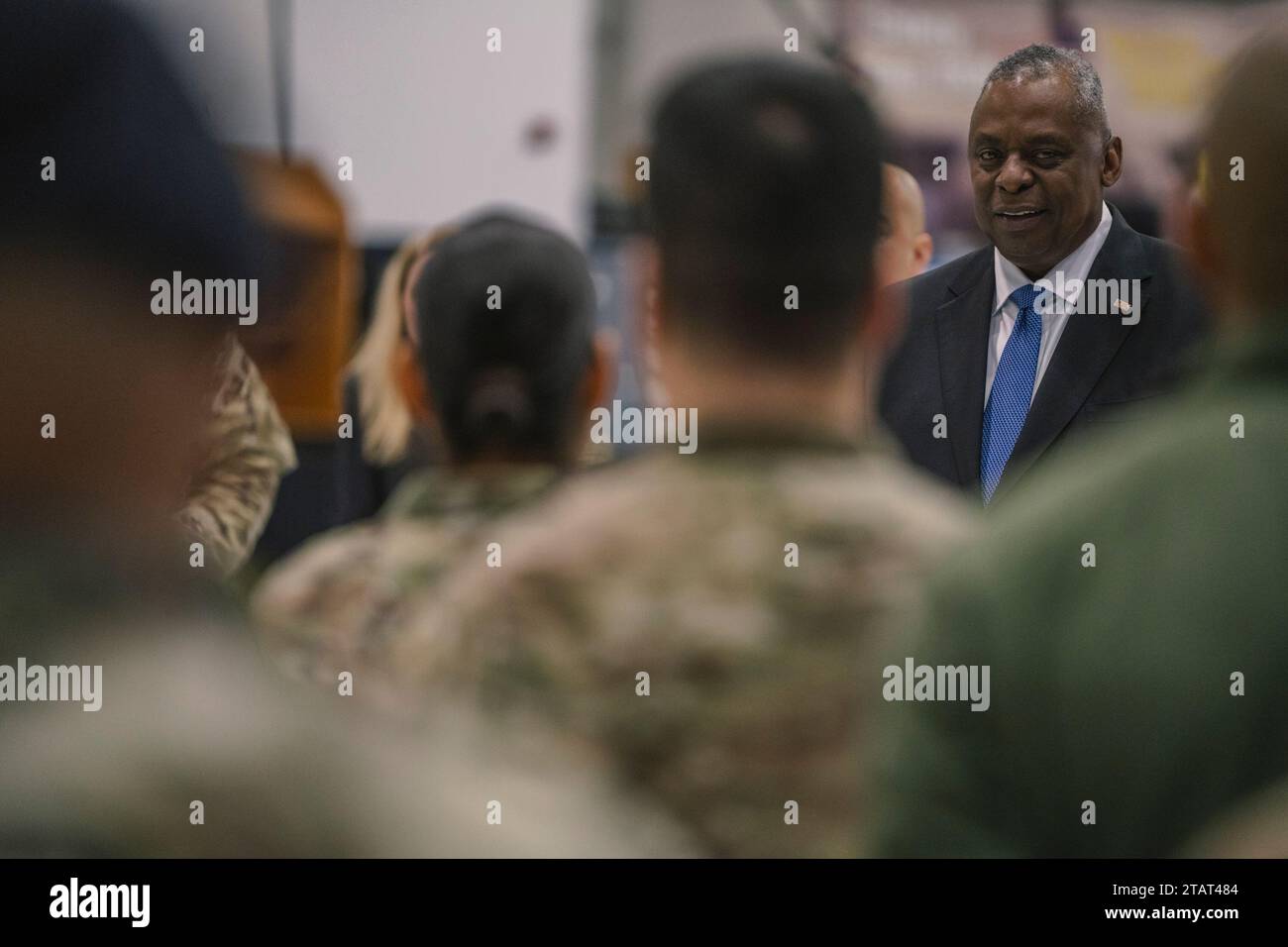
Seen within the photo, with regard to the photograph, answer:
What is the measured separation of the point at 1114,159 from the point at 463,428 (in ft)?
4.21

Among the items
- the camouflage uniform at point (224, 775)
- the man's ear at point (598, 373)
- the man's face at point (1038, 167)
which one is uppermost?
the man's face at point (1038, 167)

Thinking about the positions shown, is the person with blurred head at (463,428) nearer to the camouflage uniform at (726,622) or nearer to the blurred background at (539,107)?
the blurred background at (539,107)

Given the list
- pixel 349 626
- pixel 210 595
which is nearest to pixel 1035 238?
pixel 349 626

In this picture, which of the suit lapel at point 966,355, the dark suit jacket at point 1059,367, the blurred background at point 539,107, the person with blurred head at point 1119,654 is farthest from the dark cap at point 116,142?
the suit lapel at point 966,355

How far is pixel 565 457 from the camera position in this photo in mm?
2324

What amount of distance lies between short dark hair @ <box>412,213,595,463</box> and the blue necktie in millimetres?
723

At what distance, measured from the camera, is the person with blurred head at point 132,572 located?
2.22 ft

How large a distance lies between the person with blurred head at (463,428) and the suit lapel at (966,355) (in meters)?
0.63

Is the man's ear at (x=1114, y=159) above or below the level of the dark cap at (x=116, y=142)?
above

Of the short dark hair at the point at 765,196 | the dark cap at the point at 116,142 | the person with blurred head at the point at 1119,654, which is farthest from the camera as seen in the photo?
the short dark hair at the point at 765,196

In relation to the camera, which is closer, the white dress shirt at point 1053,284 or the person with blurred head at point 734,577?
the person with blurred head at point 734,577

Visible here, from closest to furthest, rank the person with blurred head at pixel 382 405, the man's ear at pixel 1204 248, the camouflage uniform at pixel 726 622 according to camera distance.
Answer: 1. the man's ear at pixel 1204 248
2. the camouflage uniform at pixel 726 622
3. the person with blurred head at pixel 382 405

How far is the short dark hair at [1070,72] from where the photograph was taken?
8.84ft

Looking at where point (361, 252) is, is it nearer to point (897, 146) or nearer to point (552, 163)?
point (552, 163)
